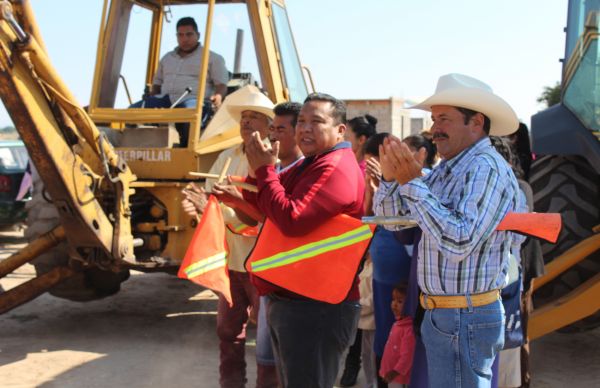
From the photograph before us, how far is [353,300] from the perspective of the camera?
10.9ft

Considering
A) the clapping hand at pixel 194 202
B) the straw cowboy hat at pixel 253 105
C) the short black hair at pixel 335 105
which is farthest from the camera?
the straw cowboy hat at pixel 253 105

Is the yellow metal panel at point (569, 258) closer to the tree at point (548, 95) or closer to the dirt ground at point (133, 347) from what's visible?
the dirt ground at point (133, 347)

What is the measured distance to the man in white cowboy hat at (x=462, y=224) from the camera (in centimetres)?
263

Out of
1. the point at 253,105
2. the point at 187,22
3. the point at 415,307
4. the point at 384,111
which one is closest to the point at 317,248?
the point at 415,307

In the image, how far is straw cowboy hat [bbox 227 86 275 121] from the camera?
468cm

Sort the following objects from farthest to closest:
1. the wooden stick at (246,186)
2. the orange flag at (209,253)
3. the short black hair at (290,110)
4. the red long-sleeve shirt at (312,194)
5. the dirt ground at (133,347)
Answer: the dirt ground at (133,347) < the orange flag at (209,253) < the short black hair at (290,110) < the wooden stick at (246,186) < the red long-sleeve shirt at (312,194)

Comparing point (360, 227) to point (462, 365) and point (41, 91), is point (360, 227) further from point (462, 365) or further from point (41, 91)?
point (41, 91)

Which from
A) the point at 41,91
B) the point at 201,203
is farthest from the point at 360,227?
the point at 41,91

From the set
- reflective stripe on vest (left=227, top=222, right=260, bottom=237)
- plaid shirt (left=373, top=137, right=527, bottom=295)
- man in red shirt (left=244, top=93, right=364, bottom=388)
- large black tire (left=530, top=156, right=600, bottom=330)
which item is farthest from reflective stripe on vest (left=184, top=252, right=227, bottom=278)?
large black tire (left=530, top=156, right=600, bottom=330)

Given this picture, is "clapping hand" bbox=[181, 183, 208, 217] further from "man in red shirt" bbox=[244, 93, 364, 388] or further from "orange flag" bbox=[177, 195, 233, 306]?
"man in red shirt" bbox=[244, 93, 364, 388]

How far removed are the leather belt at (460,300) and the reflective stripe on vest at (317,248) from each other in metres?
0.43

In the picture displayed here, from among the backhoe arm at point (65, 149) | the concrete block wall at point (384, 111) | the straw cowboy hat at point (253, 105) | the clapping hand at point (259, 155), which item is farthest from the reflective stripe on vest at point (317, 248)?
the concrete block wall at point (384, 111)

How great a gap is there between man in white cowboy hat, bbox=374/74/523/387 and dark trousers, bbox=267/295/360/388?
0.42 m

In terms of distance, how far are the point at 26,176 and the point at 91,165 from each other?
5850 millimetres
